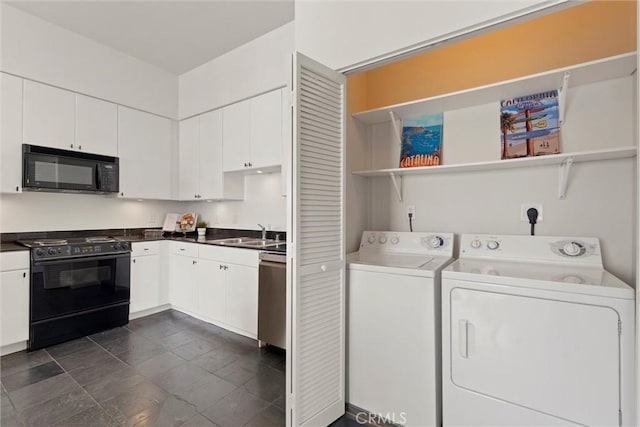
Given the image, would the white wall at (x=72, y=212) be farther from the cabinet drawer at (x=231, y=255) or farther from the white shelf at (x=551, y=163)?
the white shelf at (x=551, y=163)

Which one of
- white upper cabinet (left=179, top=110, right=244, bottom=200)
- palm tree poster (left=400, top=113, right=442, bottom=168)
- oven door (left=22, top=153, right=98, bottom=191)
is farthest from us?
white upper cabinet (left=179, top=110, right=244, bottom=200)

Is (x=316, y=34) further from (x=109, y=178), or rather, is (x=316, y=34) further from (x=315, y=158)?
(x=109, y=178)

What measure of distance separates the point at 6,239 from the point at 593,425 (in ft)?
14.7

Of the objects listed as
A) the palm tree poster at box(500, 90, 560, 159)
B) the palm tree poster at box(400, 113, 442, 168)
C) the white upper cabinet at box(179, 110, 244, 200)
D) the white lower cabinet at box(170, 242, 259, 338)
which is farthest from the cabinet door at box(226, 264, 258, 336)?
the palm tree poster at box(500, 90, 560, 159)

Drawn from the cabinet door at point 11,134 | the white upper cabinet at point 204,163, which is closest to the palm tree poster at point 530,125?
the white upper cabinet at point 204,163

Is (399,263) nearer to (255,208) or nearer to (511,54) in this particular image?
(511,54)

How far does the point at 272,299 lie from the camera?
8.27ft

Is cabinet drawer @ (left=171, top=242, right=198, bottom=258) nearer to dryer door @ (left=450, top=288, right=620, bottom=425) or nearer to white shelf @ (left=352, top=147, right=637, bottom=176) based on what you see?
white shelf @ (left=352, top=147, right=637, bottom=176)

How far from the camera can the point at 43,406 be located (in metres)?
1.86

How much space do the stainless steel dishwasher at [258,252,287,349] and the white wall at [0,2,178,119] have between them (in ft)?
8.39

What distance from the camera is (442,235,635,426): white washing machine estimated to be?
47.2 inches

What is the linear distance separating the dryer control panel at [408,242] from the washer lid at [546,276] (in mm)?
296

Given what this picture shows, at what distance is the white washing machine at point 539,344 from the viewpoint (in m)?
1.20

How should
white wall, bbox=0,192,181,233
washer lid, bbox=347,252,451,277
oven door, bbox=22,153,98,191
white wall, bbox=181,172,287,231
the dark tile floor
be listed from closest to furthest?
washer lid, bbox=347,252,451,277 < the dark tile floor < oven door, bbox=22,153,98,191 < white wall, bbox=0,192,181,233 < white wall, bbox=181,172,287,231
